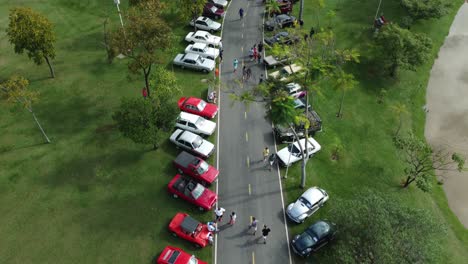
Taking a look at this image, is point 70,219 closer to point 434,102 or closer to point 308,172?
point 308,172

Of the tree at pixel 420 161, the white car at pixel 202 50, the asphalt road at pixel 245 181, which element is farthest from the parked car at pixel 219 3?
the tree at pixel 420 161

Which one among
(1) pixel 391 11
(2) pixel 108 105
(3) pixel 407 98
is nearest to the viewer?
(2) pixel 108 105

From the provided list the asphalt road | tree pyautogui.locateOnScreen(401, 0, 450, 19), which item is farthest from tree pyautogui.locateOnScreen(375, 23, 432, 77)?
the asphalt road

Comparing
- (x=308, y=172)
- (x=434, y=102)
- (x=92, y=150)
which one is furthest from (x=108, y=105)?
(x=434, y=102)

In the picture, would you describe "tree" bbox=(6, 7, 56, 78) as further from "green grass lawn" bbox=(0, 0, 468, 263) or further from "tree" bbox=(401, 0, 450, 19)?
"tree" bbox=(401, 0, 450, 19)

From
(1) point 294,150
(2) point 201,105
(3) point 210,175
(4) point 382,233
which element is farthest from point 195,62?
(4) point 382,233

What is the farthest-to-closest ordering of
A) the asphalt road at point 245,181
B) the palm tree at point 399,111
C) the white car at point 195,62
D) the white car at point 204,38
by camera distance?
the white car at point 204,38 → the white car at point 195,62 → the palm tree at point 399,111 → the asphalt road at point 245,181

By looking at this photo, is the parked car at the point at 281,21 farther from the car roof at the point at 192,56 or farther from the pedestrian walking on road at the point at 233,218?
the pedestrian walking on road at the point at 233,218
